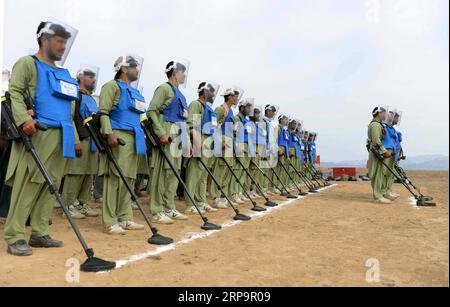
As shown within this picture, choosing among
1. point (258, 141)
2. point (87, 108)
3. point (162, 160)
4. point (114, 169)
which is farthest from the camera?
point (258, 141)

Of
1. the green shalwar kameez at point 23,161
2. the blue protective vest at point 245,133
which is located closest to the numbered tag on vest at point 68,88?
the green shalwar kameez at point 23,161

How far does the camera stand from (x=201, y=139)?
7480 mm

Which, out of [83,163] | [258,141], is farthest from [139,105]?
[258,141]

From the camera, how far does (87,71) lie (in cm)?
742

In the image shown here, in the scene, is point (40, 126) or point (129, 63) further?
point (129, 63)

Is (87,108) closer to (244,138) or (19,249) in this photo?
(19,249)

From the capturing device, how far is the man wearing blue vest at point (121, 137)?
5359 mm

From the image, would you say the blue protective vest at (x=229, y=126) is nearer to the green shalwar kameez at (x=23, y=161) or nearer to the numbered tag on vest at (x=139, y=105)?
the numbered tag on vest at (x=139, y=105)

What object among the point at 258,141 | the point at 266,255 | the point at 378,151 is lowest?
the point at 266,255

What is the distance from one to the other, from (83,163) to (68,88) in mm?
2774

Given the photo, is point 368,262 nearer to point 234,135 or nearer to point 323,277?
point 323,277

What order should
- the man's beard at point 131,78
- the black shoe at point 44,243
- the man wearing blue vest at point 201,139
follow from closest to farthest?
the black shoe at point 44,243 → the man's beard at point 131,78 → the man wearing blue vest at point 201,139

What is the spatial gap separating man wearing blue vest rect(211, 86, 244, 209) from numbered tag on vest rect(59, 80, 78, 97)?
4320 millimetres

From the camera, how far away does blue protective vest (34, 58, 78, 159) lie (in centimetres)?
425
